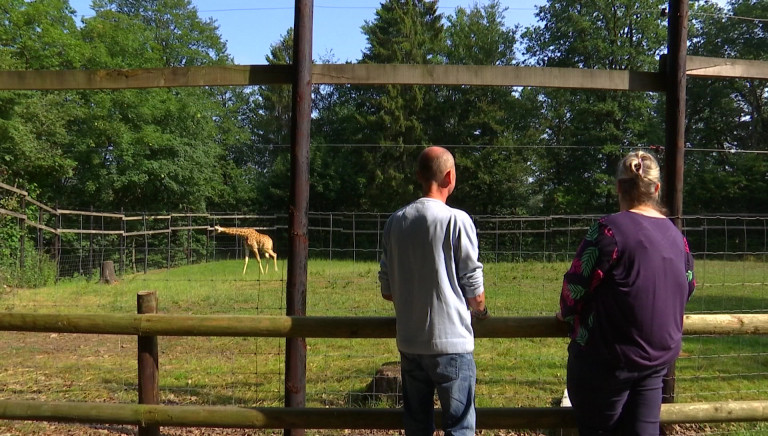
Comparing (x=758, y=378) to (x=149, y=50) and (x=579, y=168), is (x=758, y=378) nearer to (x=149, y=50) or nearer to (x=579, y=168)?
(x=579, y=168)

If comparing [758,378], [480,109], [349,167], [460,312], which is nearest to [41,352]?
[460,312]

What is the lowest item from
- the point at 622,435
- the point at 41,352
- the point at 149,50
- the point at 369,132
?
the point at 41,352

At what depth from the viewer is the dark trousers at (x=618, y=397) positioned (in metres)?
2.14

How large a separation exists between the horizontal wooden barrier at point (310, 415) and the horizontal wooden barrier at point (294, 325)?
0.42 meters

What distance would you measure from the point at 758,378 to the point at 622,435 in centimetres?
519

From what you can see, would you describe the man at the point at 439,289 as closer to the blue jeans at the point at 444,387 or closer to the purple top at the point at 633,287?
the blue jeans at the point at 444,387

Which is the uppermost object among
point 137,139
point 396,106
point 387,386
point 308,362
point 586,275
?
point 396,106

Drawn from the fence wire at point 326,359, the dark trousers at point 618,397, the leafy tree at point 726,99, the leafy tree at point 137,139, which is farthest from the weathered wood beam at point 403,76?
the leafy tree at point 726,99

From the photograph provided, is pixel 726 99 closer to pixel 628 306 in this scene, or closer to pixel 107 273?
pixel 107 273

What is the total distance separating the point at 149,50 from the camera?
101 feet

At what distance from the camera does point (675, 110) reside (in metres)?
3.85

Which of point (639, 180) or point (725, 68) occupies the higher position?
point (725, 68)

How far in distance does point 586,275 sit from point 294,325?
152 cm

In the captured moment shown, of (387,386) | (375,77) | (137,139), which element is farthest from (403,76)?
(137,139)
